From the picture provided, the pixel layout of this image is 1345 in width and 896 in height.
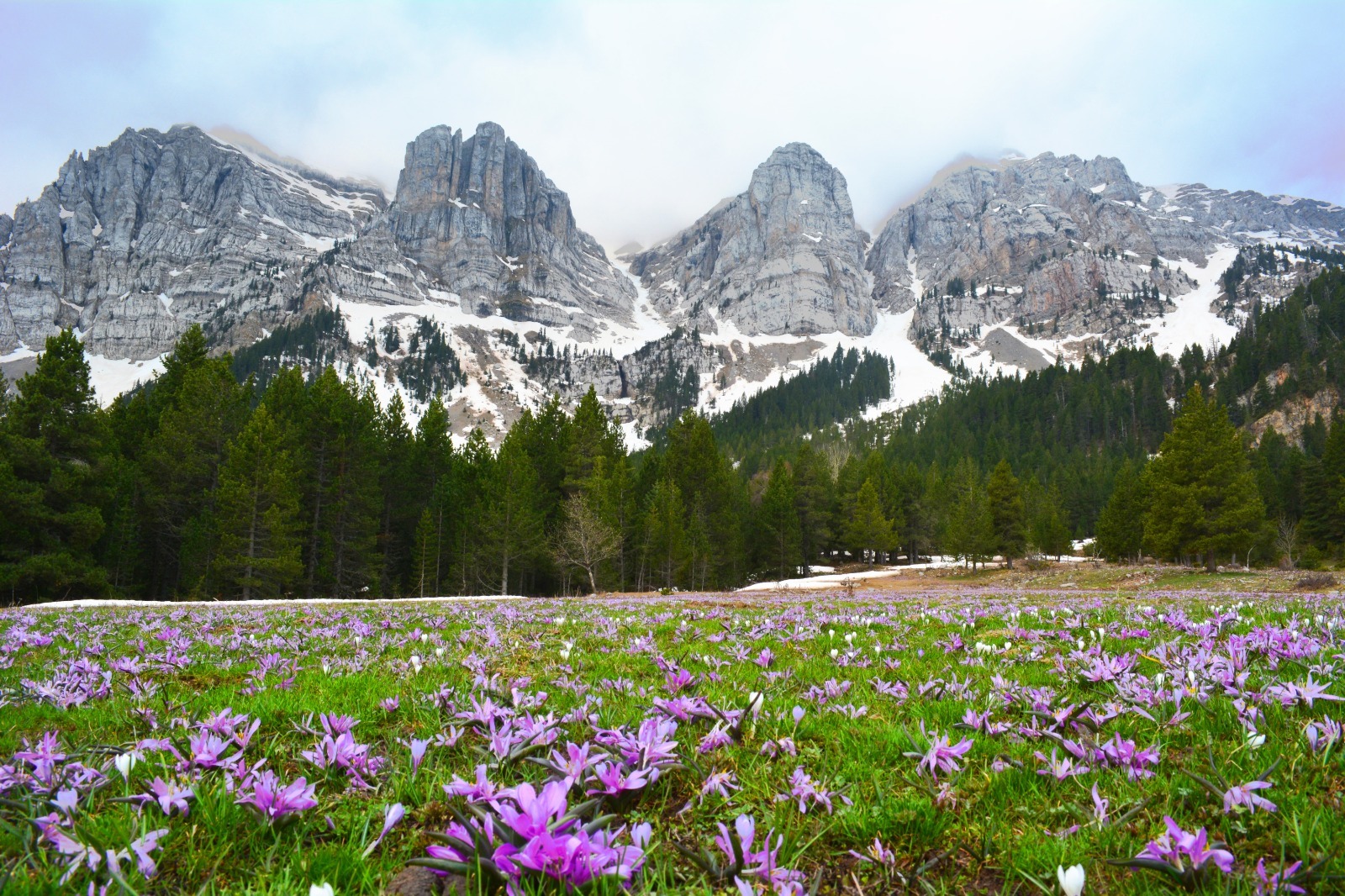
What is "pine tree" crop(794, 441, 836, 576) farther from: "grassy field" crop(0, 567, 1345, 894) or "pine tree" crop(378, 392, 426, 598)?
"grassy field" crop(0, 567, 1345, 894)

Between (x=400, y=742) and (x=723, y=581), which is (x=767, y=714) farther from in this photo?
(x=723, y=581)

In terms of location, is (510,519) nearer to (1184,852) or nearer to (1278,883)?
(1184,852)

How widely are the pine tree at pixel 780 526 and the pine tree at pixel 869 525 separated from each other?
9.62 meters

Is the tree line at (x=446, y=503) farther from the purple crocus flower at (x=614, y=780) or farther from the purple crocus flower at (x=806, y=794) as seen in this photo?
the purple crocus flower at (x=806, y=794)

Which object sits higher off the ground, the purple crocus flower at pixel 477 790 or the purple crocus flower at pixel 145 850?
the purple crocus flower at pixel 477 790

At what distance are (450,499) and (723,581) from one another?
26216 mm

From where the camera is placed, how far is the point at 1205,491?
33875 millimetres

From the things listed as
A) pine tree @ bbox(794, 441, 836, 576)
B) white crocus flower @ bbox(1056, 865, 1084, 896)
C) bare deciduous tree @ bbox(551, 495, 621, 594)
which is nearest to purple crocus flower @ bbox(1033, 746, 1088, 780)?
white crocus flower @ bbox(1056, 865, 1084, 896)

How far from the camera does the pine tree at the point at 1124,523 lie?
51406 mm

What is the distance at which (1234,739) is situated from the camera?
2.76 metres

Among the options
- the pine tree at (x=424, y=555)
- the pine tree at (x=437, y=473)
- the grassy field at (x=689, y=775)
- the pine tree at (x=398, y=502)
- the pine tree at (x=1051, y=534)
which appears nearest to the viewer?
the grassy field at (x=689, y=775)

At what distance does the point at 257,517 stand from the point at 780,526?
44039 mm

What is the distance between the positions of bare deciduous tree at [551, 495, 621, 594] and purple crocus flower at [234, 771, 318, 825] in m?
34.5

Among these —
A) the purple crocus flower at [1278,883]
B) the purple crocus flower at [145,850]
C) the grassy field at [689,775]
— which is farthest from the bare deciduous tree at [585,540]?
the purple crocus flower at [1278,883]
